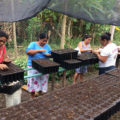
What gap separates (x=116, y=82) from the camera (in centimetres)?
219

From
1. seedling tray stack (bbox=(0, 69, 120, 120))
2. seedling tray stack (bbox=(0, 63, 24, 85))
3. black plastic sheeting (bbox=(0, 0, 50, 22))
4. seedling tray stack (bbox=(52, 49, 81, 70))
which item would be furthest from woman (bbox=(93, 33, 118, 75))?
seedling tray stack (bbox=(0, 63, 24, 85))

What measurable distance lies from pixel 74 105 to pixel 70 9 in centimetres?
158

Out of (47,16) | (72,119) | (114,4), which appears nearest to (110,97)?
(72,119)

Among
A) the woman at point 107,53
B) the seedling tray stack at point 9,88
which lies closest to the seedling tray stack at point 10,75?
the seedling tray stack at point 9,88

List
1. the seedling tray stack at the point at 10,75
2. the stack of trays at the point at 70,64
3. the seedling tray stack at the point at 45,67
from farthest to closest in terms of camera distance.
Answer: the stack of trays at the point at 70,64 < the seedling tray stack at the point at 45,67 < the seedling tray stack at the point at 10,75

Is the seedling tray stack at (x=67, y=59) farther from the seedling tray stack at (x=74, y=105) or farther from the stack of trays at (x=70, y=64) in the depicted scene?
the seedling tray stack at (x=74, y=105)

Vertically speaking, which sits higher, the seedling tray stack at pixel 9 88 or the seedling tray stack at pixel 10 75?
the seedling tray stack at pixel 10 75

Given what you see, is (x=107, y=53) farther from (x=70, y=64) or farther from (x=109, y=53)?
(x=70, y=64)

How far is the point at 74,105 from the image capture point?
155 cm

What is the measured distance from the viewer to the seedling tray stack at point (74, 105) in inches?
53.5

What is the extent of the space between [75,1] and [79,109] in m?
1.70

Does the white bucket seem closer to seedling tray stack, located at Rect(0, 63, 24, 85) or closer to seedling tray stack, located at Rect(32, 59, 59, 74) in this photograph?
seedling tray stack, located at Rect(0, 63, 24, 85)

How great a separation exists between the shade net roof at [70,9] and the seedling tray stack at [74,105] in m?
0.96

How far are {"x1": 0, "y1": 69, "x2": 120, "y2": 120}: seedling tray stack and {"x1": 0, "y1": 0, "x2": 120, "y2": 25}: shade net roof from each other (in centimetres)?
96
